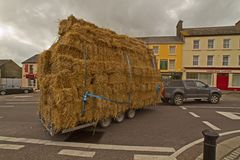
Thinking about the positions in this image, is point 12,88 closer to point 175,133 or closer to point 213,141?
point 175,133

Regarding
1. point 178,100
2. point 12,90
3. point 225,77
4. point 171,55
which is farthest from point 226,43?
point 12,90

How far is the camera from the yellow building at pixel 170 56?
90.5 feet

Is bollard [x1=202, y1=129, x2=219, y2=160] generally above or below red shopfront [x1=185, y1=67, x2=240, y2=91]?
below

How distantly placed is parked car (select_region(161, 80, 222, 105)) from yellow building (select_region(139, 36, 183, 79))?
15.1 metres

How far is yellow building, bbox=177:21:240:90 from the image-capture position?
84.1 feet

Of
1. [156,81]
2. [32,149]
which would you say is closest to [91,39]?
[32,149]

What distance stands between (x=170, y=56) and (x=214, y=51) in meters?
6.61

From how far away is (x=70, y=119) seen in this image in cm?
475

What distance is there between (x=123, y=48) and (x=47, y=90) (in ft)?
11.3

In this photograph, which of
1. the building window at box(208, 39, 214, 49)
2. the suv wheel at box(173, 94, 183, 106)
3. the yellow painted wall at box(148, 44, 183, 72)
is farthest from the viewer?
the yellow painted wall at box(148, 44, 183, 72)

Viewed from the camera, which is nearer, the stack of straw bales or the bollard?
the bollard

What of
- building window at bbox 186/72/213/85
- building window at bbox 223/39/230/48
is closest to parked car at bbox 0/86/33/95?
building window at bbox 186/72/213/85

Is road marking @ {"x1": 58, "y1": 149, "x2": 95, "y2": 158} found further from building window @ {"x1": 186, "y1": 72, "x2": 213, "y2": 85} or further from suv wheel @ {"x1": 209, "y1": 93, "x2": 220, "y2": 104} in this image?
building window @ {"x1": 186, "y1": 72, "x2": 213, "y2": 85}

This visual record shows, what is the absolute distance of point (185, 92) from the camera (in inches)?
483
